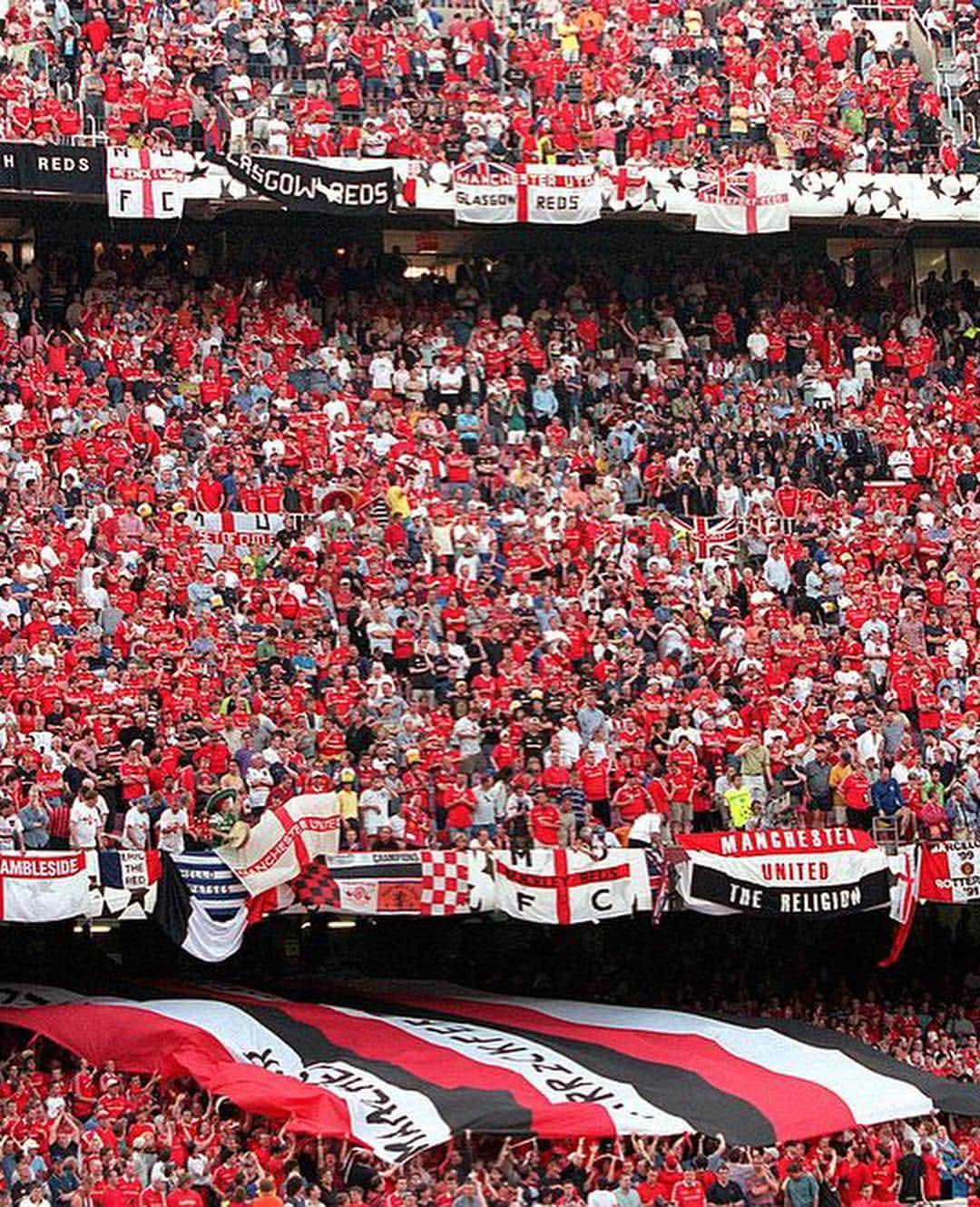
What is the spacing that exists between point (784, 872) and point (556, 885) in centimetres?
246

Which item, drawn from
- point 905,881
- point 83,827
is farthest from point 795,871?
point 83,827

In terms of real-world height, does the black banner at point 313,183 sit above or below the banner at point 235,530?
above

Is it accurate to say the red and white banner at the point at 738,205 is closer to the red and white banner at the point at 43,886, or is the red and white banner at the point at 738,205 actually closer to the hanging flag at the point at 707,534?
the hanging flag at the point at 707,534

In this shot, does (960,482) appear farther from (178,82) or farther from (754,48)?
(178,82)

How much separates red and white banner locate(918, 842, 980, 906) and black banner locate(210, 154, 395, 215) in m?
12.4

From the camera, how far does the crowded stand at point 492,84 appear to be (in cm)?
3375

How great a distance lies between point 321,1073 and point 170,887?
8.22 feet

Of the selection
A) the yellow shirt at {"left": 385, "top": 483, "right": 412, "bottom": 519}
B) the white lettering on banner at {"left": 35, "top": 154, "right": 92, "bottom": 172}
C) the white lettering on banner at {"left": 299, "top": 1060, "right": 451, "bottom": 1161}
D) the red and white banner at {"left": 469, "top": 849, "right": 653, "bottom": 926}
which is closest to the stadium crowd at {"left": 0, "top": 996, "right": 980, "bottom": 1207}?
the white lettering on banner at {"left": 299, "top": 1060, "right": 451, "bottom": 1161}

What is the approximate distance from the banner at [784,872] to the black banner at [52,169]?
12705 millimetres

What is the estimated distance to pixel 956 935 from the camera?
2967 centimetres

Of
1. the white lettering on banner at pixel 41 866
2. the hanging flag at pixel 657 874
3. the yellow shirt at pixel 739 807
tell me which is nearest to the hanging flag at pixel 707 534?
the yellow shirt at pixel 739 807

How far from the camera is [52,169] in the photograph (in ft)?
106

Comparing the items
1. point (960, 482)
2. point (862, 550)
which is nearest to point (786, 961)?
point (862, 550)

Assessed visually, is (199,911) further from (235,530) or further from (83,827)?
(235,530)
